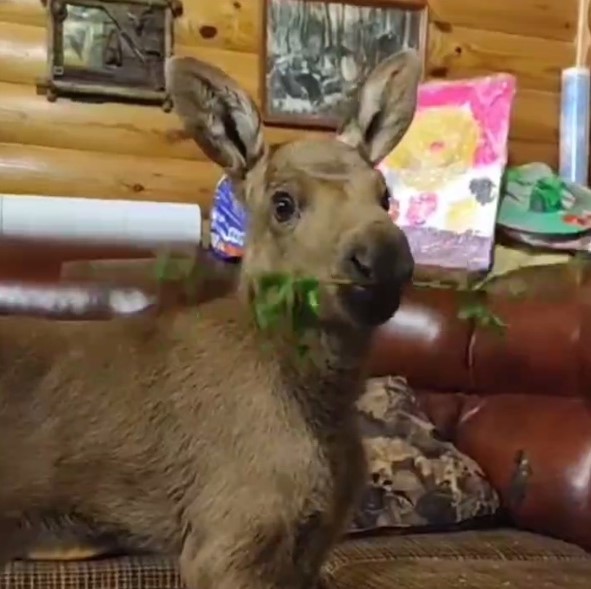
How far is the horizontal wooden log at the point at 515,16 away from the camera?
128 inches

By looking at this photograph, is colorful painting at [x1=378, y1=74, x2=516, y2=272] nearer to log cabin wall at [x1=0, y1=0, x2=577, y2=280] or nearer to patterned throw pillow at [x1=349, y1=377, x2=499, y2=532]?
log cabin wall at [x1=0, y1=0, x2=577, y2=280]

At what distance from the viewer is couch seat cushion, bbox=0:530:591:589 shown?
71.6 inches

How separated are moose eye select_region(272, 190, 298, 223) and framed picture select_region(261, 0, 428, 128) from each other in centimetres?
165

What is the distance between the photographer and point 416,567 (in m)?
1.97

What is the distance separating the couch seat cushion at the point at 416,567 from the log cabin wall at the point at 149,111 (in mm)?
1193

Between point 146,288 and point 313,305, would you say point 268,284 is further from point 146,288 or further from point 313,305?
point 146,288

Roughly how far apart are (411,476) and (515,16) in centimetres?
158

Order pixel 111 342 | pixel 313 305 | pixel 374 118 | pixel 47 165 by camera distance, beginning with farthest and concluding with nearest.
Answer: pixel 47 165
pixel 374 118
pixel 111 342
pixel 313 305

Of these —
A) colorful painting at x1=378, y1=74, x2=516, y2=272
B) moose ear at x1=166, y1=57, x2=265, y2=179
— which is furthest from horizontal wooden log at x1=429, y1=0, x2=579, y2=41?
moose ear at x1=166, y1=57, x2=265, y2=179

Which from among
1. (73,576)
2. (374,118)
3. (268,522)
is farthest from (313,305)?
(73,576)

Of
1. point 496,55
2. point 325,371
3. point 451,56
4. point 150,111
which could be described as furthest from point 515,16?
point 325,371

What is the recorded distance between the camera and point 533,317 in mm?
2516

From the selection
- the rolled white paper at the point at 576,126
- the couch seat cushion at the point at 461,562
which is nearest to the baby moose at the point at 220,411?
the couch seat cushion at the point at 461,562

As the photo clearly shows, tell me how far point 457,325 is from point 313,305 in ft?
4.05
